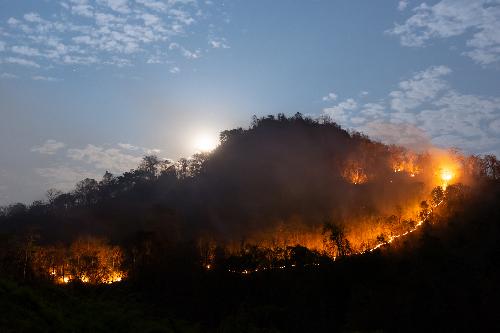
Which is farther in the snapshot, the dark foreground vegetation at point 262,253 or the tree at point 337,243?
the tree at point 337,243

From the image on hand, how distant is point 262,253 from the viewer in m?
36.5

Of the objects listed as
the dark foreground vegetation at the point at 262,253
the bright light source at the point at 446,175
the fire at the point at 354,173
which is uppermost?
the fire at the point at 354,173

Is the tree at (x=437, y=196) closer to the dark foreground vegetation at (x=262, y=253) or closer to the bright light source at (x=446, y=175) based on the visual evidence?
the dark foreground vegetation at (x=262, y=253)

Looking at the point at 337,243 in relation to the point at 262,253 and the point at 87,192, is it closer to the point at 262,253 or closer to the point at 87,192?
the point at 262,253

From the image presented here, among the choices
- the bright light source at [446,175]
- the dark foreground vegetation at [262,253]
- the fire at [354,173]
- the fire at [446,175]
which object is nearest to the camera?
the dark foreground vegetation at [262,253]

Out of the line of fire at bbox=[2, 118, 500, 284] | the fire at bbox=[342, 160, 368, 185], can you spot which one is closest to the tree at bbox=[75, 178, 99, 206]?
the line of fire at bbox=[2, 118, 500, 284]

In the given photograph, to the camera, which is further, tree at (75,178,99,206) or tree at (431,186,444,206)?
tree at (75,178,99,206)

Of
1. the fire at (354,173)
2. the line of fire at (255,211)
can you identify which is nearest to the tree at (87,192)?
the line of fire at (255,211)

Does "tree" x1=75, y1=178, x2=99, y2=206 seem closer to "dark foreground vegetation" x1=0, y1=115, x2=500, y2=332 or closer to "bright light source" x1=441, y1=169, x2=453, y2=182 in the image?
"dark foreground vegetation" x1=0, y1=115, x2=500, y2=332

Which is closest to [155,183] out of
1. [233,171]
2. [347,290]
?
[233,171]

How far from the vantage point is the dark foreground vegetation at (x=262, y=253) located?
18.8 meters

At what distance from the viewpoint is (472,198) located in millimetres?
46062

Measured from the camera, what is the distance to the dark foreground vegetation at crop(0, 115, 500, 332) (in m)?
18.8

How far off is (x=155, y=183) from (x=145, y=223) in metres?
34.8
